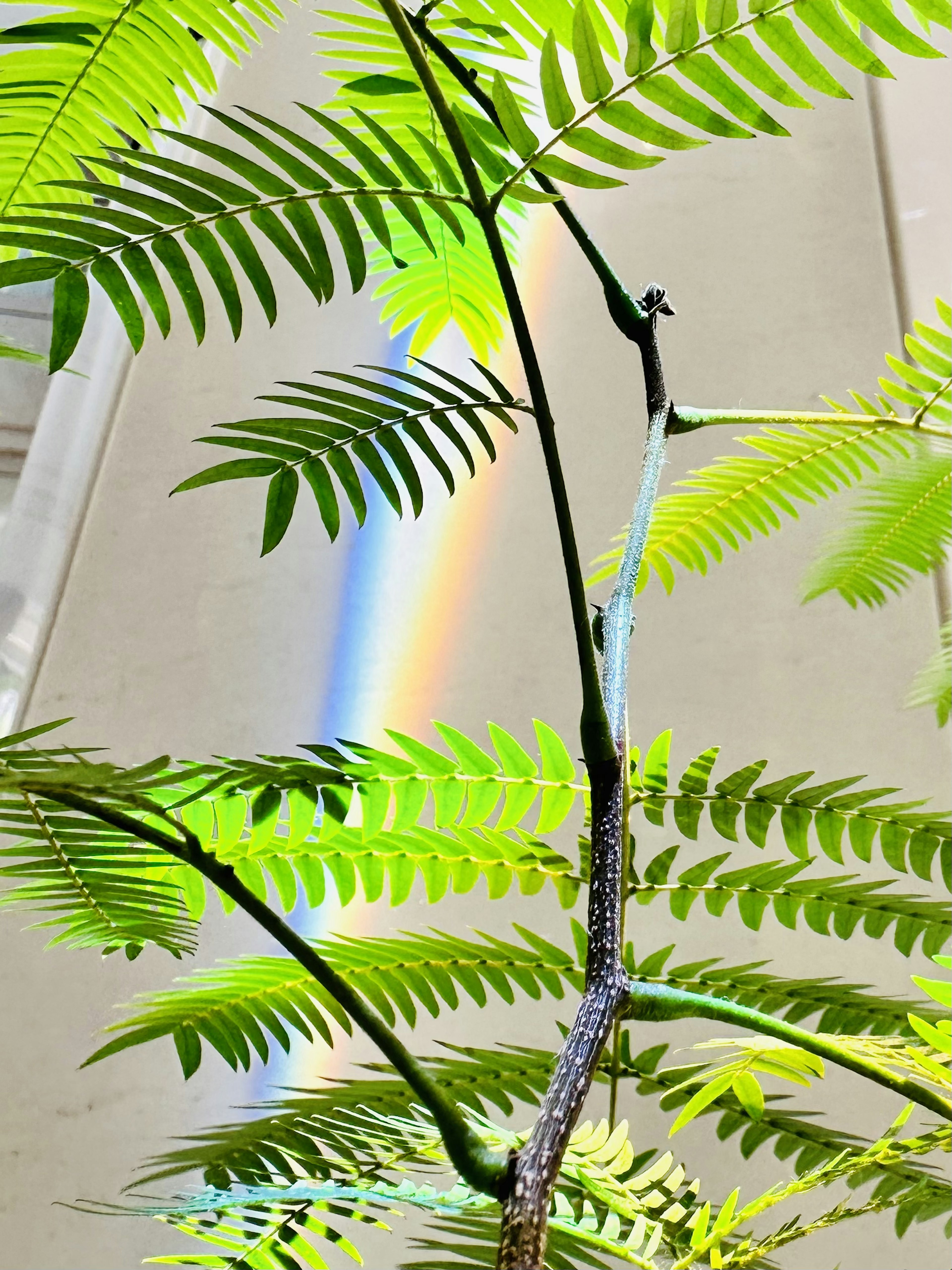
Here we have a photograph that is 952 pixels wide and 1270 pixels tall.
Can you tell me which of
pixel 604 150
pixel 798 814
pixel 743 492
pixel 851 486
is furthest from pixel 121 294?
pixel 851 486

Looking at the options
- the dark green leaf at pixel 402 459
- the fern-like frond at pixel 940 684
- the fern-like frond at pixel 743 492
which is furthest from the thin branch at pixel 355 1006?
the fern-like frond at pixel 940 684

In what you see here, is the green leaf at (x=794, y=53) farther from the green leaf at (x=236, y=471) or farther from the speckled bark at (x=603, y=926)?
the green leaf at (x=236, y=471)

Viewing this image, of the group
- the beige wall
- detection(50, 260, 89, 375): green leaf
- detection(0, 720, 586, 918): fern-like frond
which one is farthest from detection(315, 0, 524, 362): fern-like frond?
the beige wall

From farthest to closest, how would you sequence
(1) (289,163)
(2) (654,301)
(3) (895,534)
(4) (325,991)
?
(3) (895,534) → (4) (325,991) → (2) (654,301) → (1) (289,163)

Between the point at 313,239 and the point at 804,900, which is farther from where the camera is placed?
the point at 804,900

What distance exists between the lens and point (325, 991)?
0.67m

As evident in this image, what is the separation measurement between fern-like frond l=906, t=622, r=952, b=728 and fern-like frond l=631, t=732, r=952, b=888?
39 cm

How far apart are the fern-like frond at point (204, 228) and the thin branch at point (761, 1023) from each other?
0.32 metres

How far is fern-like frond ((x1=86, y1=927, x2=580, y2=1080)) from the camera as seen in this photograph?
554mm

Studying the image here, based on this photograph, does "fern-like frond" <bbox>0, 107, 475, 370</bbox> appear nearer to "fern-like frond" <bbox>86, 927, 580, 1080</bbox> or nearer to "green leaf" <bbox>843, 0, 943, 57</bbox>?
"green leaf" <bbox>843, 0, 943, 57</bbox>

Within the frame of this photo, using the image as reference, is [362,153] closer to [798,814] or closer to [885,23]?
[885,23]

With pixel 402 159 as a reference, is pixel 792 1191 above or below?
below

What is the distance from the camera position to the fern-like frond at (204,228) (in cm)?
37

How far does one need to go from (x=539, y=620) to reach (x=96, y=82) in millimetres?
973
